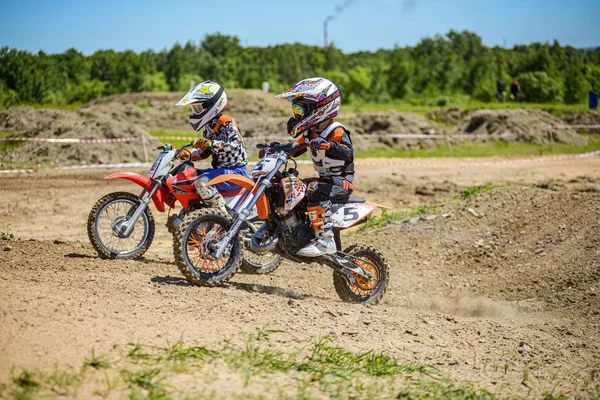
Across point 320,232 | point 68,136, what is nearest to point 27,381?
point 320,232

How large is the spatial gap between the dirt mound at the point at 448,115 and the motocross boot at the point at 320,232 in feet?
96.4

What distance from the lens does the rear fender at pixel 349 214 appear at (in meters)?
7.18

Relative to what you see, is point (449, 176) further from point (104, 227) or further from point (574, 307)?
point (104, 227)

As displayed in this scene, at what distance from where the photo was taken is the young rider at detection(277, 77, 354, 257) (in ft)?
23.0

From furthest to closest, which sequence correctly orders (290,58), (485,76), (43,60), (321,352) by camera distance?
(290,58) → (485,76) → (43,60) → (321,352)

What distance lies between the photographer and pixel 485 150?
2605cm

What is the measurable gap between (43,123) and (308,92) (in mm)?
17503

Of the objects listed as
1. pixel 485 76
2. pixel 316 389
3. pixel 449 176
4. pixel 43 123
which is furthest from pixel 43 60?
pixel 485 76

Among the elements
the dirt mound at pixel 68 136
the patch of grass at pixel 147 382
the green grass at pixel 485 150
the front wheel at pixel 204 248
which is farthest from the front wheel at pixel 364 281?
the green grass at pixel 485 150

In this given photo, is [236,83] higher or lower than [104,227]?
higher

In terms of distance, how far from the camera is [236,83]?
5597 centimetres

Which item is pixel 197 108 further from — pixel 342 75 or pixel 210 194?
pixel 342 75

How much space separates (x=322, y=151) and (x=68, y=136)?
15525mm

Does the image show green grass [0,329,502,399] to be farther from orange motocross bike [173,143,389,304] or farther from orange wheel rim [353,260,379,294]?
orange wheel rim [353,260,379,294]
